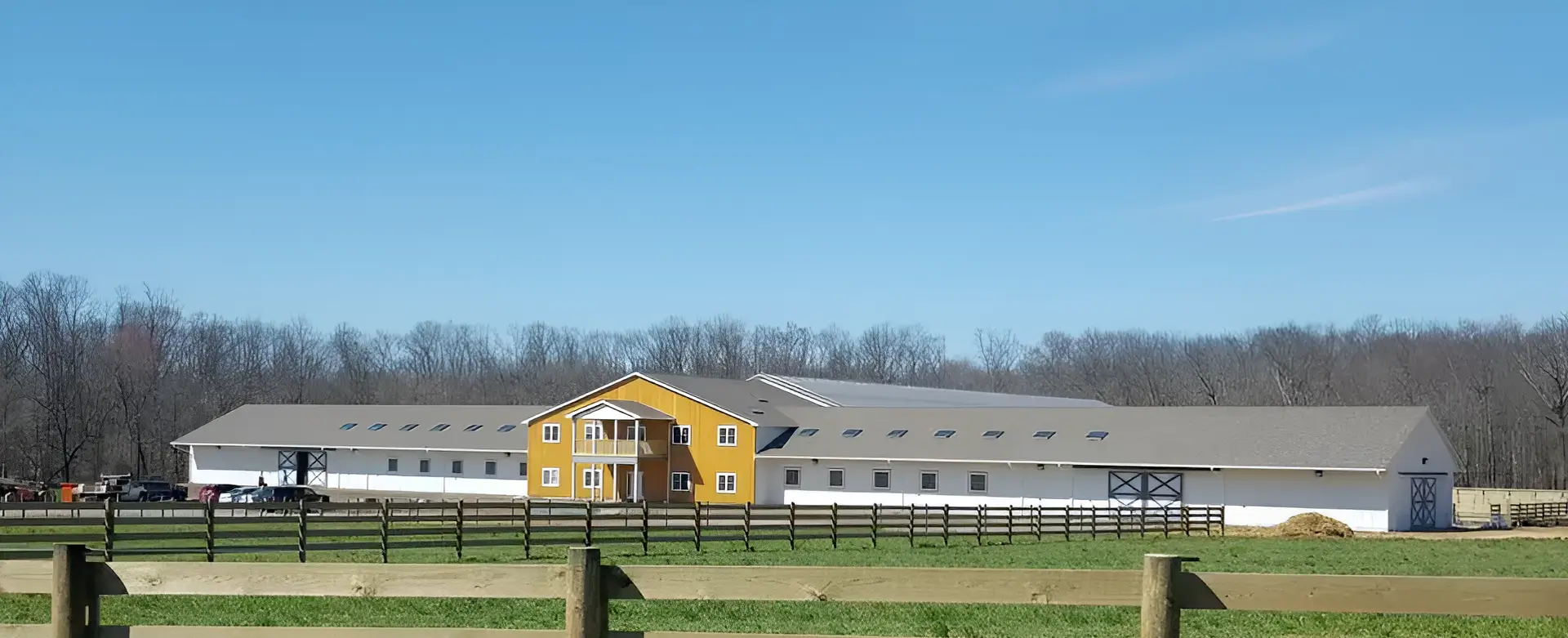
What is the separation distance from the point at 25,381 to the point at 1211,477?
73151 millimetres

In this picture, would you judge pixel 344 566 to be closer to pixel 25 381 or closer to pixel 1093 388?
pixel 25 381

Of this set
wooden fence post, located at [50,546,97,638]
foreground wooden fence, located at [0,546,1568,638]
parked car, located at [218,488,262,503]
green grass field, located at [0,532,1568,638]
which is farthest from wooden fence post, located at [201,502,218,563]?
parked car, located at [218,488,262,503]

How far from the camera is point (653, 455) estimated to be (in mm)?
57812

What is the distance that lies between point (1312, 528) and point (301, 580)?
36.7 metres

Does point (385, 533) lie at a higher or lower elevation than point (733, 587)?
lower

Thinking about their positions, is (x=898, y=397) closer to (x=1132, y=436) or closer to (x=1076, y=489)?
(x=1132, y=436)

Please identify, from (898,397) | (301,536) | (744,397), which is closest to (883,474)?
(744,397)

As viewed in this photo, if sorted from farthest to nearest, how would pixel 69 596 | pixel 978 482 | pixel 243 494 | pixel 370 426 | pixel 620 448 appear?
1. pixel 370 426
2. pixel 620 448
3. pixel 978 482
4. pixel 243 494
5. pixel 69 596

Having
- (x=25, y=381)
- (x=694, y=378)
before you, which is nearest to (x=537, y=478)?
(x=694, y=378)

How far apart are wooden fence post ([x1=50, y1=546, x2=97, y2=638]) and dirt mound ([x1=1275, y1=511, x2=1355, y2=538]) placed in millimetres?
35452

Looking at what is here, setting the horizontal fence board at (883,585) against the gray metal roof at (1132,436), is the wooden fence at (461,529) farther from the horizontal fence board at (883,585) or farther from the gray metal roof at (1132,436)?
the horizontal fence board at (883,585)

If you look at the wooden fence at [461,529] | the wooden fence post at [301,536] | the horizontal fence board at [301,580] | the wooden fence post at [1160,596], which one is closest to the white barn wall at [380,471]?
the wooden fence at [461,529]

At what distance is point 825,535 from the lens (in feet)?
96.5

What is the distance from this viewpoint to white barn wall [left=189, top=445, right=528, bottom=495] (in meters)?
62.3
